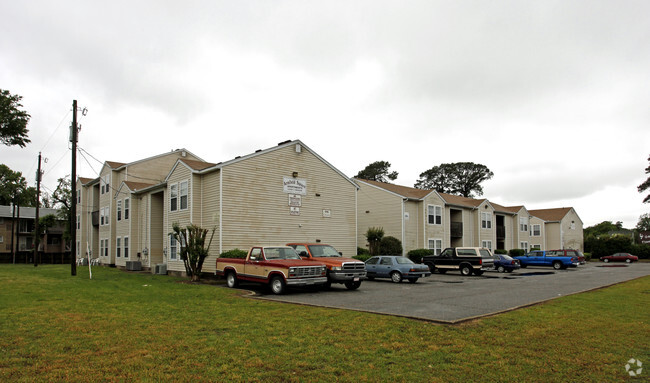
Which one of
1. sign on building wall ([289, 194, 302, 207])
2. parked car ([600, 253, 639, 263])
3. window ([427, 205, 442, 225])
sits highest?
sign on building wall ([289, 194, 302, 207])

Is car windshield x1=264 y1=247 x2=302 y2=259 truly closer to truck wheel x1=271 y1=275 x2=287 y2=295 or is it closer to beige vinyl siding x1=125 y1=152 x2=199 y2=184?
truck wheel x1=271 y1=275 x2=287 y2=295

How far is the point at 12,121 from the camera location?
3133 cm

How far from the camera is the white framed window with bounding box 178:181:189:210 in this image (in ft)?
81.6

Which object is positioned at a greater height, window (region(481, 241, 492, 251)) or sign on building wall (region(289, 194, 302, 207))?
sign on building wall (region(289, 194, 302, 207))

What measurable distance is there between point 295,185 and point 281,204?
158 centimetres

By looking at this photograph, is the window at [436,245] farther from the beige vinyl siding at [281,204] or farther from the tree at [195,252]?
the tree at [195,252]

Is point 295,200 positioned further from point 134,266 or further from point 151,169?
point 151,169

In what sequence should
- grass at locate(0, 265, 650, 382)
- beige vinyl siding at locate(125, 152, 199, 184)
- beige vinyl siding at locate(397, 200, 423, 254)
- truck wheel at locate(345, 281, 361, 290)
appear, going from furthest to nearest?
beige vinyl siding at locate(397, 200, 423, 254) → beige vinyl siding at locate(125, 152, 199, 184) → truck wheel at locate(345, 281, 361, 290) → grass at locate(0, 265, 650, 382)

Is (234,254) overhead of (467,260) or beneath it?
overhead

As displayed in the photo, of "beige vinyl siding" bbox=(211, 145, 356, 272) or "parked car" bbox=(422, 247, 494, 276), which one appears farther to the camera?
"parked car" bbox=(422, 247, 494, 276)

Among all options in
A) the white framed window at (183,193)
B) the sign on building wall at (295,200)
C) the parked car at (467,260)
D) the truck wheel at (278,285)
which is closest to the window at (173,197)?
the white framed window at (183,193)

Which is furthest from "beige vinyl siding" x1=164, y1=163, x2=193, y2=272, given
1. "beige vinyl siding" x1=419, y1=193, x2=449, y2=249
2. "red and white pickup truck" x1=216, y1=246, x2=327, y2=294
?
"beige vinyl siding" x1=419, y1=193, x2=449, y2=249

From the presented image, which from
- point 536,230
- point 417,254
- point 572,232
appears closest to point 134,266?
point 417,254

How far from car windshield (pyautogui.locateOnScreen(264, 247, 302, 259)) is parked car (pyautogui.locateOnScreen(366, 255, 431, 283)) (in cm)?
636
